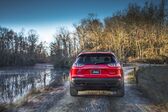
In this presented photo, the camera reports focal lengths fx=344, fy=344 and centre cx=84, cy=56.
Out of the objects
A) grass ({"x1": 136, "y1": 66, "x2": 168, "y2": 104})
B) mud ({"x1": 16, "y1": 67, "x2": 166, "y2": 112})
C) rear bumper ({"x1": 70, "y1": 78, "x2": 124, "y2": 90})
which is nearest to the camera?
mud ({"x1": 16, "y1": 67, "x2": 166, "y2": 112})

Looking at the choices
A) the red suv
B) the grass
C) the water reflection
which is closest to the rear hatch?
the red suv

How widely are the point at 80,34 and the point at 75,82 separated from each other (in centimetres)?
7595

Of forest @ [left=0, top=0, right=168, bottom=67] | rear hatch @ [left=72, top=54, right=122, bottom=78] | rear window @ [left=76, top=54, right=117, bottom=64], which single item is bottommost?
rear hatch @ [left=72, top=54, right=122, bottom=78]

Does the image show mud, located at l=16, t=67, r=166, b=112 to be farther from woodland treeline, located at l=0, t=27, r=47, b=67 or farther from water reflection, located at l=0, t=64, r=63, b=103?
woodland treeline, located at l=0, t=27, r=47, b=67

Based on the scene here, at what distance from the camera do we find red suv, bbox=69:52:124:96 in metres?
14.3

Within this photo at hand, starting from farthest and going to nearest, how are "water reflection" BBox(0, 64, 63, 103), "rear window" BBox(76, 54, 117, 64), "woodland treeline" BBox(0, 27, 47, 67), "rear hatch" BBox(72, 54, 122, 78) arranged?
1. "woodland treeline" BBox(0, 27, 47, 67)
2. "water reflection" BBox(0, 64, 63, 103)
3. "rear window" BBox(76, 54, 117, 64)
4. "rear hatch" BBox(72, 54, 122, 78)

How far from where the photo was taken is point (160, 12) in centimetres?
5619

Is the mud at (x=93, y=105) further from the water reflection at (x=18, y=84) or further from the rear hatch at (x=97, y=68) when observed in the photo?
the water reflection at (x=18, y=84)

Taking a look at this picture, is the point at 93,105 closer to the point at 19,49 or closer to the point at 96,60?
the point at 96,60

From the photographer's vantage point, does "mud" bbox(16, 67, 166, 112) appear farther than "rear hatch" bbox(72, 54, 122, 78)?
No

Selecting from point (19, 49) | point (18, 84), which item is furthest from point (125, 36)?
point (19, 49)

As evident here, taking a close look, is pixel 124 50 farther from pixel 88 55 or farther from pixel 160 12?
pixel 88 55

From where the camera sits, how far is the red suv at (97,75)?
14.3 m

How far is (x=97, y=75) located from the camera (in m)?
14.4
